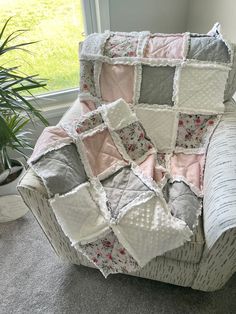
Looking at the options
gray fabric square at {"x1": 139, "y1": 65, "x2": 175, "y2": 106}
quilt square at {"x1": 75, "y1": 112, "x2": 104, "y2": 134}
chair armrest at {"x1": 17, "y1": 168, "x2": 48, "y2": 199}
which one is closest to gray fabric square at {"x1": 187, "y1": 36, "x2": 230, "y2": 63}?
gray fabric square at {"x1": 139, "y1": 65, "x2": 175, "y2": 106}

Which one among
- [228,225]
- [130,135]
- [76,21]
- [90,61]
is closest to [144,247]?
[228,225]

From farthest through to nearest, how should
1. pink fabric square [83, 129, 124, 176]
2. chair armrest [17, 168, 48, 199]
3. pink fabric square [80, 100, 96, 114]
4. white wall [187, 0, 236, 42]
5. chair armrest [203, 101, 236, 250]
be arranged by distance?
white wall [187, 0, 236, 42] → pink fabric square [80, 100, 96, 114] → pink fabric square [83, 129, 124, 176] → chair armrest [17, 168, 48, 199] → chair armrest [203, 101, 236, 250]


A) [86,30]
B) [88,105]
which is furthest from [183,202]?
[86,30]

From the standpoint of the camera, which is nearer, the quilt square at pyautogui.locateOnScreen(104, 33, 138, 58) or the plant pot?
the quilt square at pyautogui.locateOnScreen(104, 33, 138, 58)

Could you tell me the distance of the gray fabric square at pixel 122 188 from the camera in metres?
0.99

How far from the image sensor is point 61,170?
96 centimetres

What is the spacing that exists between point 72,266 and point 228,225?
0.84 metres

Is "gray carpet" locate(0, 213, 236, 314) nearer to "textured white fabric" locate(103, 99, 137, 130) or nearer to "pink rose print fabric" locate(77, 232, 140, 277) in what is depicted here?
"pink rose print fabric" locate(77, 232, 140, 277)

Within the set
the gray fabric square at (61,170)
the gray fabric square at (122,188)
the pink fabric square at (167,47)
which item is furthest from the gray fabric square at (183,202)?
the pink fabric square at (167,47)

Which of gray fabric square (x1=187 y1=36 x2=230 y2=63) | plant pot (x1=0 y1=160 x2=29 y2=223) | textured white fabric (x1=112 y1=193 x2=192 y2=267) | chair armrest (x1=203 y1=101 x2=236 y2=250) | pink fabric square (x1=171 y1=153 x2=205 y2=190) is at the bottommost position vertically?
plant pot (x1=0 y1=160 x2=29 y2=223)

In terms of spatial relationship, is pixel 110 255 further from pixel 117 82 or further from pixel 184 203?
pixel 117 82

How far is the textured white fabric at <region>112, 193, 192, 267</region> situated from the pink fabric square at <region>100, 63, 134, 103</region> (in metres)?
0.57

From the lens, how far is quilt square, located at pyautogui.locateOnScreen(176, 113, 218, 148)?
3.97 ft

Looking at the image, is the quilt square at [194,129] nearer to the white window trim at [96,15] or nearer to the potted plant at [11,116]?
the potted plant at [11,116]
